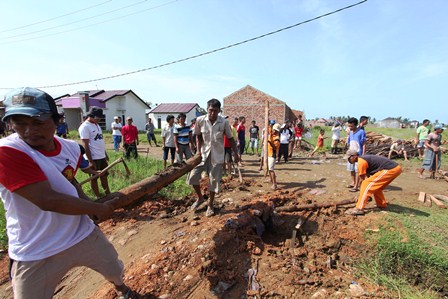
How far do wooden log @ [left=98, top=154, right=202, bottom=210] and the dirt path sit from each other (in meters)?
0.72

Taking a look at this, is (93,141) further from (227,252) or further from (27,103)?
(27,103)

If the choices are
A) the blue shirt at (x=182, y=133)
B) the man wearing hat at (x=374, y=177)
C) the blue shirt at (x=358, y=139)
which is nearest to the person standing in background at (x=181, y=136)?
the blue shirt at (x=182, y=133)

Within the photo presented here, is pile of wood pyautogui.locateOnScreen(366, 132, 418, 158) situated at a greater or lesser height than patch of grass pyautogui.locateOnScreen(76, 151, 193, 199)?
greater

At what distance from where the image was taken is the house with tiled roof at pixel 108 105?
2574cm

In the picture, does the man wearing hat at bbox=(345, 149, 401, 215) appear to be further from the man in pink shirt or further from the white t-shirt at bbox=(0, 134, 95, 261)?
the man in pink shirt

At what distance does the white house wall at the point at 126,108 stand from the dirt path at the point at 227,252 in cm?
2636

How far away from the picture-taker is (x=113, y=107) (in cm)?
2894

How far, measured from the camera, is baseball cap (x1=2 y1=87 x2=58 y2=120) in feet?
4.58

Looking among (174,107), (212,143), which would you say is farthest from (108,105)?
(212,143)

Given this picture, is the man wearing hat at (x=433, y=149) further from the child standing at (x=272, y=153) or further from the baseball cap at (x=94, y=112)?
the baseball cap at (x=94, y=112)

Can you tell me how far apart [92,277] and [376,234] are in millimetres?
3863

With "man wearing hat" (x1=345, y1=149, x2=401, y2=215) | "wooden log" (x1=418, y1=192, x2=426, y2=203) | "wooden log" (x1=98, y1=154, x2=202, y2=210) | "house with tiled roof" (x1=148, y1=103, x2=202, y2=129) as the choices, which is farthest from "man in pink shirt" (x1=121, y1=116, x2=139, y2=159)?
"house with tiled roof" (x1=148, y1=103, x2=202, y2=129)

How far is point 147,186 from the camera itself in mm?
3324

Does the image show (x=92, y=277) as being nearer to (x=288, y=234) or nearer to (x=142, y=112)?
(x=288, y=234)
